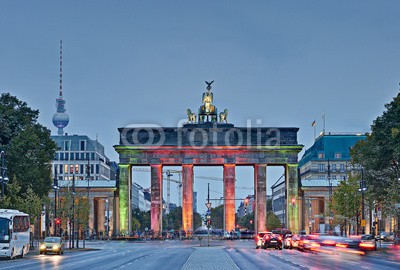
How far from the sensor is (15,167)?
292 feet

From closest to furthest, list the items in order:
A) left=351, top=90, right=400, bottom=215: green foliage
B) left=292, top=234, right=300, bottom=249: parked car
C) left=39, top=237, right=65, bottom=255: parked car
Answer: left=39, top=237, right=65, bottom=255: parked car
left=351, top=90, right=400, bottom=215: green foliage
left=292, top=234, right=300, bottom=249: parked car

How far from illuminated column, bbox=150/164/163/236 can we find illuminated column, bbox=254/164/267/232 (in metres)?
15.5

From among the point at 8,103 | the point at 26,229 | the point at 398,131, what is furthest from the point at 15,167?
the point at 398,131

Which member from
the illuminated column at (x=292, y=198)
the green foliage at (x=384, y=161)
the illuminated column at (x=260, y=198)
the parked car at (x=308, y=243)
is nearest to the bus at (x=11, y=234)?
the parked car at (x=308, y=243)

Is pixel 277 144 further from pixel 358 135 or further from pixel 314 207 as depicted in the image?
pixel 358 135

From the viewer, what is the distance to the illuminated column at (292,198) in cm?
13488

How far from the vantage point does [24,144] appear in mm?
88438

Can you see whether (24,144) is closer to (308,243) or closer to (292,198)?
(308,243)

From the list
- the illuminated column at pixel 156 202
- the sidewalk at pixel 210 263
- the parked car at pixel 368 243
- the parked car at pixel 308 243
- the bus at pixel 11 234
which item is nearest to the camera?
the sidewalk at pixel 210 263

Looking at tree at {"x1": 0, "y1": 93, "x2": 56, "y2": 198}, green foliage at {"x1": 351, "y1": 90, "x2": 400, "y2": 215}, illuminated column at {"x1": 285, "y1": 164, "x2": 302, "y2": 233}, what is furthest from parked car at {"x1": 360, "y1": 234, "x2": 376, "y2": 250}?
illuminated column at {"x1": 285, "y1": 164, "x2": 302, "y2": 233}

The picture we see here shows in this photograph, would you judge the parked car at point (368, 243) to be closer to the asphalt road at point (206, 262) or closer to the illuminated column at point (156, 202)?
the asphalt road at point (206, 262)

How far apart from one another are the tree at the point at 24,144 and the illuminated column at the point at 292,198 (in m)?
50.1

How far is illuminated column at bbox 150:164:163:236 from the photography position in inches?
5295

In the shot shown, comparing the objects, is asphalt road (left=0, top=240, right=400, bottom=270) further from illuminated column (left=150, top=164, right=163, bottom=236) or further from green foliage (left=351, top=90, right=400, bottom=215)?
illuminated column (left=150, top=164, right=163, bottom=236)
